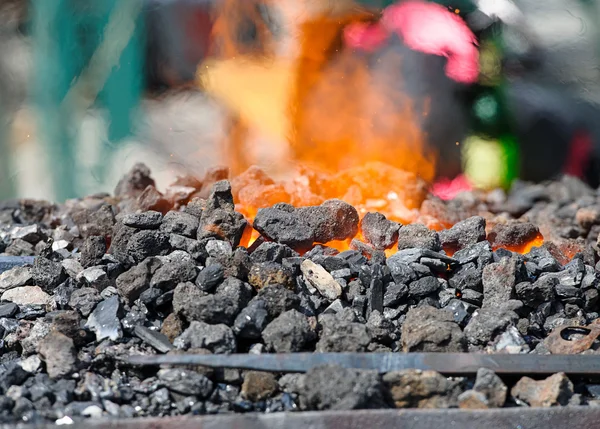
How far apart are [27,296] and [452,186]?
199 inches

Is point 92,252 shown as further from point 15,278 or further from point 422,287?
point 422,287

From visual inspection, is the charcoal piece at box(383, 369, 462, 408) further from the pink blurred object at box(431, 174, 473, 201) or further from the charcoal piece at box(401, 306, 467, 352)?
the pink blurred object at box(431, 174, 473, 201)

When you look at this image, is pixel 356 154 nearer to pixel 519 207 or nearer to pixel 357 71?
pixel 357 71

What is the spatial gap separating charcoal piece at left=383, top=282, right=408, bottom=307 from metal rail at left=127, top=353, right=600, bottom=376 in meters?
0.57

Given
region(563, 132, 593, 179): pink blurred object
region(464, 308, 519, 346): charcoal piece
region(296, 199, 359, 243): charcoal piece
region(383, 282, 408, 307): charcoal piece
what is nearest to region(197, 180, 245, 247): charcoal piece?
region(296, 199, 359, 243): charcoal piece

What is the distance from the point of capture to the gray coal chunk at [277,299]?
3570 millimetres

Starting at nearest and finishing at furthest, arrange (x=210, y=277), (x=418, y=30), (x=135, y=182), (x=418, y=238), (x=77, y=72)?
(x=210, y=277)
(x=418, y=238)
(x=135, y=182)
(x=418, y=30)
(x=77, y=72)

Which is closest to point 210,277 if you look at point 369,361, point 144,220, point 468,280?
point 144,220

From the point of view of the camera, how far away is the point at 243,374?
321cm

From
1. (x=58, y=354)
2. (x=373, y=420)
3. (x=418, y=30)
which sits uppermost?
(x=418, y=30)

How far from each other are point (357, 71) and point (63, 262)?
11.9ft

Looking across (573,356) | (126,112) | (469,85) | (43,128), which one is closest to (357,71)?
(469,85)

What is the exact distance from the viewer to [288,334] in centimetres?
337

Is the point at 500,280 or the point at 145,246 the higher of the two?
the point at 145,246
